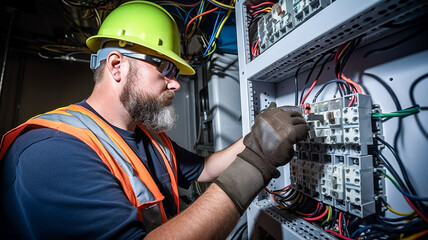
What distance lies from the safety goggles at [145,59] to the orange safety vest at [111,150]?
0.97 feet

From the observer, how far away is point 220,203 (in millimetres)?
484

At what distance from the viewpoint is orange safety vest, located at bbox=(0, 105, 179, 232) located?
0.54m

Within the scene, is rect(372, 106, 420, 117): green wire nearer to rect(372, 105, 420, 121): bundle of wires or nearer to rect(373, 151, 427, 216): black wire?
rect(372, 105, 420, 121): bundle of wires

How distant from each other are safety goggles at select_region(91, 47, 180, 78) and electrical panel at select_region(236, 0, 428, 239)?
1.41ft

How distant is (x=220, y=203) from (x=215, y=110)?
3.15ft

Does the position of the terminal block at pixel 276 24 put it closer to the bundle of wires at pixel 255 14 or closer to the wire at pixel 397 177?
the bundle of wires at pixel 255 14

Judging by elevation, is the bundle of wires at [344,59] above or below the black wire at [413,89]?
above

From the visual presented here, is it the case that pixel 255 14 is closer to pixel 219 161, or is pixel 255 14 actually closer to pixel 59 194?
pixel 219 161

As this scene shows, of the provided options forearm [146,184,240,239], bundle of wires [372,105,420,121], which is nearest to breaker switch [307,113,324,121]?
bundle of wires [372,105,420,121]

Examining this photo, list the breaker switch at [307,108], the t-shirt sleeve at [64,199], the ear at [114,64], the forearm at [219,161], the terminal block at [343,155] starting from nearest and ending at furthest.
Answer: the t-shirt sleeve at [64,199], the terminal block at [343,155], the breaker switch at [307,108], the ear at [114,64], the forearm at [219,161]

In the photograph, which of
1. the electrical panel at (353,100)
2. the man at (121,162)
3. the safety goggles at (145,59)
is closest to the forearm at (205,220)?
the man at (121,162)

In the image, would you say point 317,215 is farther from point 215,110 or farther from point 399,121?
point 215,110

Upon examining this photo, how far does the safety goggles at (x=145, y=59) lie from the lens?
0.81 metres

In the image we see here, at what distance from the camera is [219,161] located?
98 centimetres
